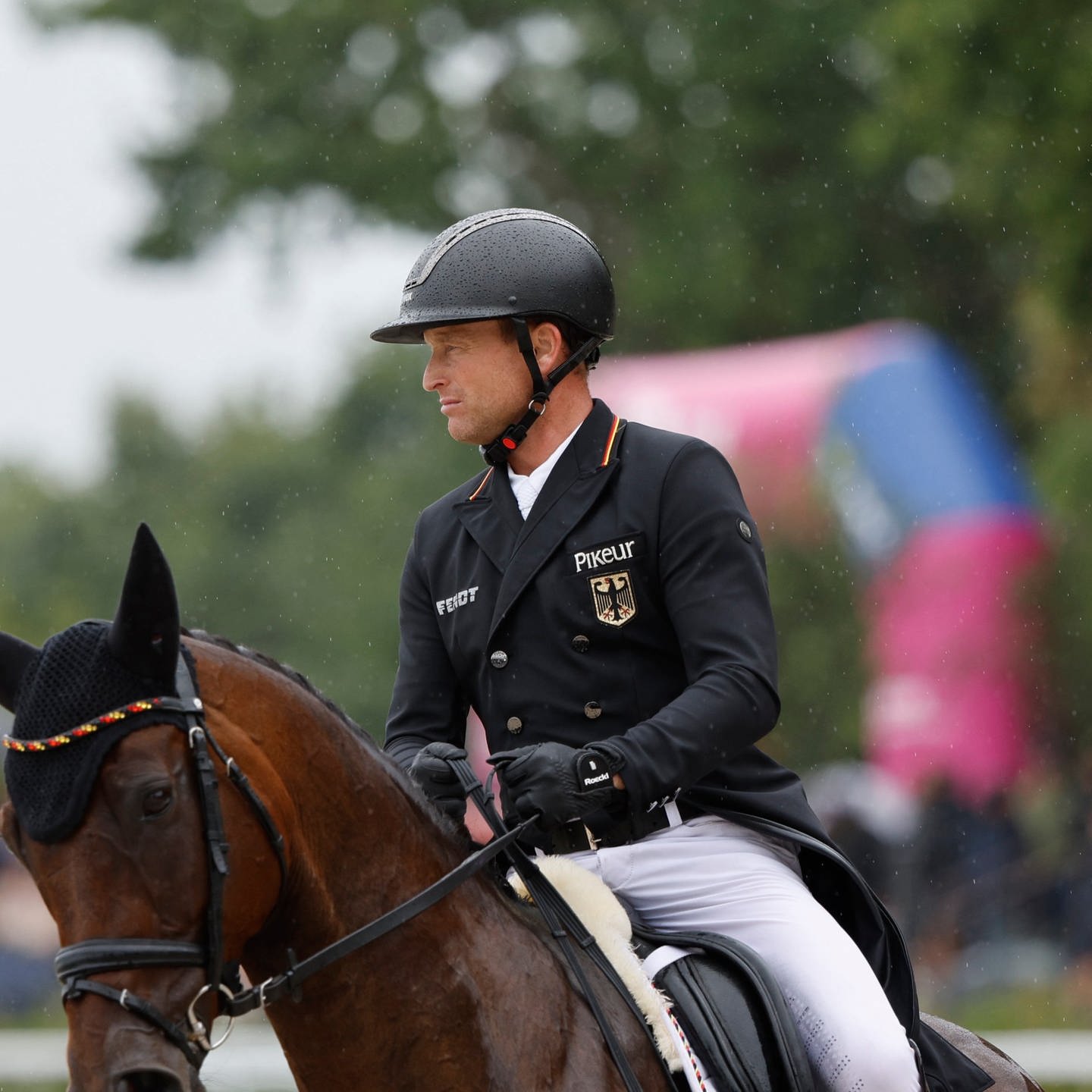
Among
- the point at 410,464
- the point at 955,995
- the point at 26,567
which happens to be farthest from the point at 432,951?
the point at 26,567

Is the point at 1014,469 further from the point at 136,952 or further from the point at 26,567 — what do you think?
the point at 26,567

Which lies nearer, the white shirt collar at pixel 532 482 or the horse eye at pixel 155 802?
the horse eye at pixel 155 802

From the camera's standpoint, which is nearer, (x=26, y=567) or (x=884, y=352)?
(x=884, y=352)

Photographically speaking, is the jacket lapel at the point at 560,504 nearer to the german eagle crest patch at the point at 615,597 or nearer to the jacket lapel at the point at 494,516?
the jacket lapel at the point at 494,516

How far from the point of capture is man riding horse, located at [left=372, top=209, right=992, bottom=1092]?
151 inches

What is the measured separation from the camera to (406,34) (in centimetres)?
2742

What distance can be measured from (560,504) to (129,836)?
153 centimetres

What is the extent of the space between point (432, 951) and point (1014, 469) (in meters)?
14.9

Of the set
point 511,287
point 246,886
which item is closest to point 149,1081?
point 246,886

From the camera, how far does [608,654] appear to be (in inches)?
162

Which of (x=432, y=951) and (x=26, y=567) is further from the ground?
(x=26, y=567)

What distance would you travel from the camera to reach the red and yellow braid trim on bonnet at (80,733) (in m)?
3.08

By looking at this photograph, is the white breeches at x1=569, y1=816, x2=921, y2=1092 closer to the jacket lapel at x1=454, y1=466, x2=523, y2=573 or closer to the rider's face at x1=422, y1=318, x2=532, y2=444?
the jacket lapel at x1=454, y1=466, x2=523, y2=573

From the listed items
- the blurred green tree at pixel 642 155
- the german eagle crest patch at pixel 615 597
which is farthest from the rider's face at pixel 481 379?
the blurred green tree at pixel 642 155
